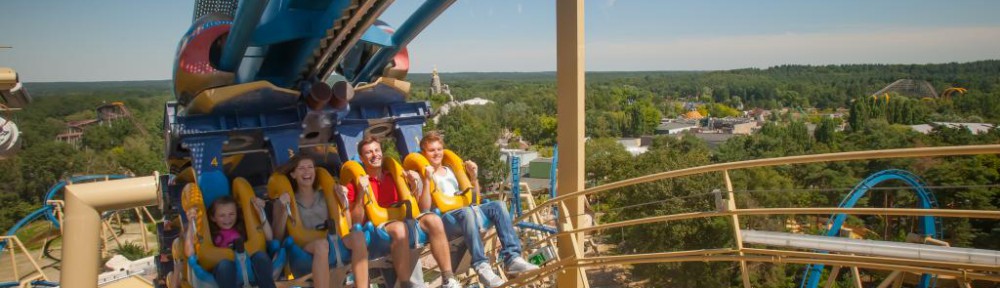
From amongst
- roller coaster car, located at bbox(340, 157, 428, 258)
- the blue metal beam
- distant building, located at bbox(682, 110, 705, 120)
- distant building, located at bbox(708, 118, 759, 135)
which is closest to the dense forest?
roller coaster car, located at bbox(340, 157, 428, 258)

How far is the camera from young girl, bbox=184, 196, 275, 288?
3.57 meters

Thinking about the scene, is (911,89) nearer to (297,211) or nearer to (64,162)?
(64,162)

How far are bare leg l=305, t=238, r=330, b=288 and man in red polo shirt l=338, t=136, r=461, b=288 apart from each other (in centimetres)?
29

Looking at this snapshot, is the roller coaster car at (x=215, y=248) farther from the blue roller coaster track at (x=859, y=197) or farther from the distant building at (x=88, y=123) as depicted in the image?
the distant building at (x=88, y=123)

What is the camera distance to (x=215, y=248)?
11.9 feet

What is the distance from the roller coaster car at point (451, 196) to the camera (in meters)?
4.23

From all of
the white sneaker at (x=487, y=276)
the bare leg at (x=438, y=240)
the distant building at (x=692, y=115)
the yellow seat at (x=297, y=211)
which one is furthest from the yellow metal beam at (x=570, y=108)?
the distant building at (x=692, y=115)

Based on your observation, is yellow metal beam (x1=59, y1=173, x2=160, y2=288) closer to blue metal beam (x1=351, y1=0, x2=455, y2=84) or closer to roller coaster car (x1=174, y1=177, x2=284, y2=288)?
roller coaster car (x1=174, y1=177, x2=284, y2=288)

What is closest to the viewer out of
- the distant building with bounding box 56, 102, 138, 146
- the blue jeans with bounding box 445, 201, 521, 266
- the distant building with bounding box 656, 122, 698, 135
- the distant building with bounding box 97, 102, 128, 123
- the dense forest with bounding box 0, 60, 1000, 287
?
the blue jeans with bounding box 445, 201, 521, 266

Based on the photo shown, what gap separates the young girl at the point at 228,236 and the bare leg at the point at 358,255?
46cm

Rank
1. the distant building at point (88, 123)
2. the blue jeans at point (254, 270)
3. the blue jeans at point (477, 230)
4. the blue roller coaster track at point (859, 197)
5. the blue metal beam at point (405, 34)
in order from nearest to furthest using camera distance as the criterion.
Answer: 1. the blue jeans at point (254, 270)
2. the blue jeans at point (477, 230)
3. the blue metal beam at point (405, 34)
4. the blue roller coaster track at point (859, 197)
5. the distant building at point (88, 123)

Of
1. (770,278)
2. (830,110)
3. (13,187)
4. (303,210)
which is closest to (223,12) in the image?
(303,210)

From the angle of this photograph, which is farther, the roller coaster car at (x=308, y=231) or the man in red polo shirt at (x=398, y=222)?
the man in red polo shirt at (x=398, y=222)

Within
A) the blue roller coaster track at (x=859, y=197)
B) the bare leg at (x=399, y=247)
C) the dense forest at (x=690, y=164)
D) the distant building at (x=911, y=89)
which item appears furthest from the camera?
the distant building at (x=911, y=89)
